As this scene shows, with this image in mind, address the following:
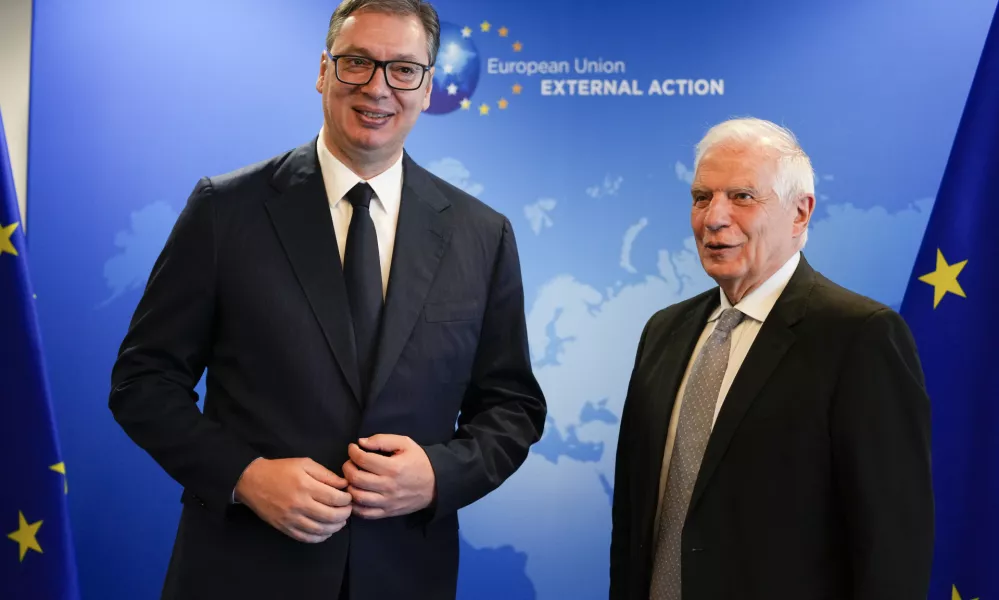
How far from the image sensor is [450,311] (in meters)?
1.92

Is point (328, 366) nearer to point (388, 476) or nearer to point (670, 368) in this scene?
point (388, 476)

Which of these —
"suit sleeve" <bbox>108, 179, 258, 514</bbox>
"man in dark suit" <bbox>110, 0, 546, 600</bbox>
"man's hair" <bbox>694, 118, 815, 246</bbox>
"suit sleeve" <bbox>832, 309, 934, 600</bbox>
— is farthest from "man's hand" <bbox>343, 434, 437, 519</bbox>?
"man's hair" <bbox>694, 118, 815, 246</bbox>

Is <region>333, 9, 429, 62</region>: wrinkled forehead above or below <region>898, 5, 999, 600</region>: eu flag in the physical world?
above

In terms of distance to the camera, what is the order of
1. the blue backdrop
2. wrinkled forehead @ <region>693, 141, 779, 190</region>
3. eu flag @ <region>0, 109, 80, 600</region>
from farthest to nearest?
1. the blue backdrop
2. eu flag @ <region>0, 109, 80, 600</region>
3. wrinkled forehead @ <region>693, 141, 779, 190</region>

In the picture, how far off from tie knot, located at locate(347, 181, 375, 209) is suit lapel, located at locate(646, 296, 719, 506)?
0.71 metres

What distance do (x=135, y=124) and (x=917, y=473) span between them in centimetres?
293

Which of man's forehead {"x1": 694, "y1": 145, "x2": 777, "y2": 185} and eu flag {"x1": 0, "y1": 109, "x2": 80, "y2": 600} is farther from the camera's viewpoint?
eu flag {"x1": 0, "y1": 109, "x2": 80, "y2": 600}

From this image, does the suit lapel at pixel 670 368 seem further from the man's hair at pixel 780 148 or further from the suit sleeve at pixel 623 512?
the man's hair at pixel 780 148

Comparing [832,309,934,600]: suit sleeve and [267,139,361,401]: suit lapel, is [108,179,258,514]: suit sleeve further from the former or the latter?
[832,309,934,600]: suit sleeve

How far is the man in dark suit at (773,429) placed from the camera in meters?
1.64

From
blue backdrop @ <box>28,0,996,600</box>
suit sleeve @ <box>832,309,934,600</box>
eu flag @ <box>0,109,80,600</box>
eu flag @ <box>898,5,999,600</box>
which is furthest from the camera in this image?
blue backdrop @ <box>28,0,996,600</box>

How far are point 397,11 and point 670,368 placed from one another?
928mm

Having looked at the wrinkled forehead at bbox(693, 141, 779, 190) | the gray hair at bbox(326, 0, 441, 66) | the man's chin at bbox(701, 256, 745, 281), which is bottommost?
the man's chin at bbox(701, 256, 745, 281)

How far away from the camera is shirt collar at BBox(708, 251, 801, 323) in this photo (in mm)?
1851
